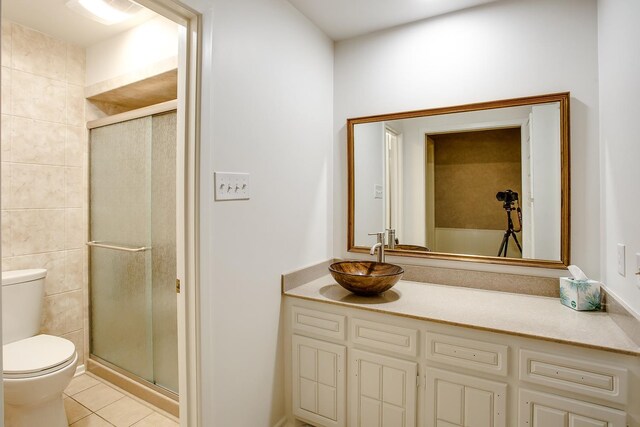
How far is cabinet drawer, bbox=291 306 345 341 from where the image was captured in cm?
177

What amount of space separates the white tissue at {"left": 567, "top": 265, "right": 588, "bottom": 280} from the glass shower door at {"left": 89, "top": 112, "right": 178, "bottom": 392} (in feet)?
6.92

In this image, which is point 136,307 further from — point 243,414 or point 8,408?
point 243,414

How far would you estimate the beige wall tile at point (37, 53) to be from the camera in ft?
7.38

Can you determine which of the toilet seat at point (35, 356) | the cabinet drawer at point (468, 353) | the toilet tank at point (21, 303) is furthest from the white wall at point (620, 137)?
the toilet tank at point (21, 303)

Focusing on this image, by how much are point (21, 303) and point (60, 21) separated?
1.72 m

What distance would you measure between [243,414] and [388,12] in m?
2.23

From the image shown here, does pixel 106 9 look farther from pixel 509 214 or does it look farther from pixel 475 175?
pixel 509 214

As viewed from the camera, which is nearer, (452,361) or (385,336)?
(452,361)

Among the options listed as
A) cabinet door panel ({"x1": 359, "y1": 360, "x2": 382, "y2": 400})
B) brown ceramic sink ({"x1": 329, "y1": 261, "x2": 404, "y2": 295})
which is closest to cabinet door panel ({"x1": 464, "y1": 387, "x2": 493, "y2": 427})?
cabinet door panel ({"x1": 359, "y1": 360, "x2": 382, "y2": 400})

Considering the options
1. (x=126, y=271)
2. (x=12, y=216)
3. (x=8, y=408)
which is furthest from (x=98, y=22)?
(x=8, y=408)

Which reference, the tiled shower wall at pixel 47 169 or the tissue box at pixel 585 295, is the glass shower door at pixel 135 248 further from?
the tissue box at pixel 585 295

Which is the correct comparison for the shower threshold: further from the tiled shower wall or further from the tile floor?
the tiled shower wall

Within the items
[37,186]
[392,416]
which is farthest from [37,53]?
[392,416]

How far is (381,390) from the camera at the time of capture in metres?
1.67
